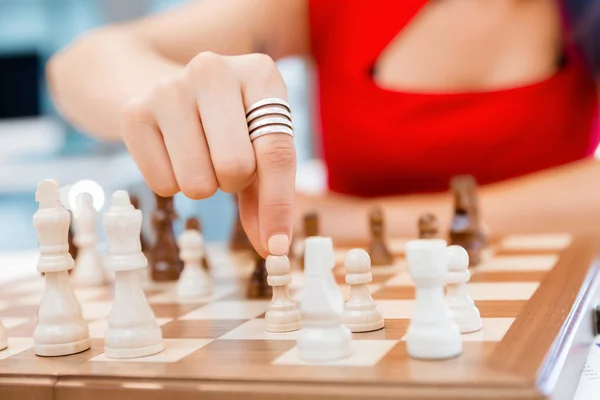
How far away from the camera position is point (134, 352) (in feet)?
2.96

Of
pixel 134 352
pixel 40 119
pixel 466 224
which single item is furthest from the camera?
pixel 40 119

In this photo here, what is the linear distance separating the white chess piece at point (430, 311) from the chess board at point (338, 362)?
15 mm

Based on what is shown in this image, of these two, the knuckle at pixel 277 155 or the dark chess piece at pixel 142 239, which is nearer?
the knuckle at pixel 277 155

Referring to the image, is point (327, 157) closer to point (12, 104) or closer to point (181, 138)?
point (181, 138)

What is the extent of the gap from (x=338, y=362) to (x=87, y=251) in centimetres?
98

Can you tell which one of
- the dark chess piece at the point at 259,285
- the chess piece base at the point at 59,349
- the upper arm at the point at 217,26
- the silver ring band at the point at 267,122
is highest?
the upper arm at the point at 217,26

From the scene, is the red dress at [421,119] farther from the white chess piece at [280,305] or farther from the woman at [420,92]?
the white chess piece at [280,305]

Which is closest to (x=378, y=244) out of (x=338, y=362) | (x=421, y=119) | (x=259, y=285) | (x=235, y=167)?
(x=259, y=285)

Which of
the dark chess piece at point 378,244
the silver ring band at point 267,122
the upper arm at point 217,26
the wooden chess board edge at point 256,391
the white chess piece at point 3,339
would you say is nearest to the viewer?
the wooden chess board edge at point 256,391

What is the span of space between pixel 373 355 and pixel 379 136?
1.85m

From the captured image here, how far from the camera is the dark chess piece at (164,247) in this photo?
5.21ft

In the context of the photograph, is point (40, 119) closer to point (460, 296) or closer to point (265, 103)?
point (265, 103)

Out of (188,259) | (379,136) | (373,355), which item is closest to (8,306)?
(188,259)

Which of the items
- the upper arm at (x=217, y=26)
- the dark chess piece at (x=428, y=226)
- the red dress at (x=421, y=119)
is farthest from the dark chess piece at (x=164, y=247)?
the red dress at (x=421, y=119)
